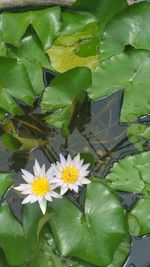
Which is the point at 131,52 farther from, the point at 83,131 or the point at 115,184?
the point at 115,184

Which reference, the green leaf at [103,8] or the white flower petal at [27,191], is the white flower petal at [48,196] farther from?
the green leaf at [103,8]

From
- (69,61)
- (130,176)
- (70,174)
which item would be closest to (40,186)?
(70,174)

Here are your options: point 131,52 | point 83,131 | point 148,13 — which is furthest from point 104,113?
point 148,13

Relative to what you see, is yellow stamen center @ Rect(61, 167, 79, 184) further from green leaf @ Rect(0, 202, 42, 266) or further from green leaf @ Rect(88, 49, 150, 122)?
green leaf @ Rect(88, 49, 150, 122)

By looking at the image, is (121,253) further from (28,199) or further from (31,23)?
(31,23)

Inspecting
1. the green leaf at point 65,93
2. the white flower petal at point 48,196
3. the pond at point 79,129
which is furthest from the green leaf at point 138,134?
the white flower petal at point 48,196
